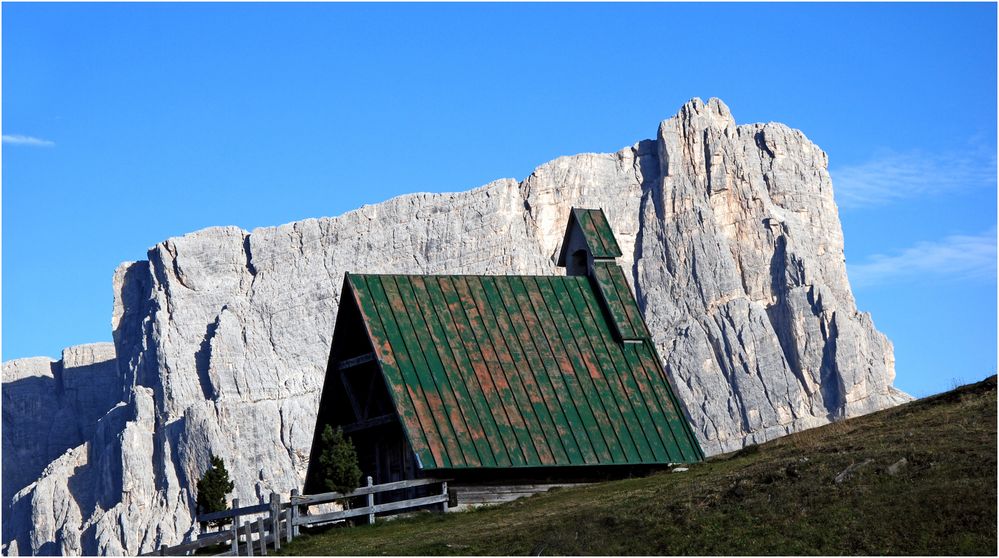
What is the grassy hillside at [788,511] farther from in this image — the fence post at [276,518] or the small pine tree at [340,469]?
the small pine tree at [340,469]

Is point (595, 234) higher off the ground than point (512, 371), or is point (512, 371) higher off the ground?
point (595, 234)

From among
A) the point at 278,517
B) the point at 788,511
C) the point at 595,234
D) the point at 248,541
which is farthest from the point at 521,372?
the point at 788,511

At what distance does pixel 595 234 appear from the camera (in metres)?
41.8

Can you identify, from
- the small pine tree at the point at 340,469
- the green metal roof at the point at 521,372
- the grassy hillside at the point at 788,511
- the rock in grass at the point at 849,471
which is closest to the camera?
the grassy hillside at the point at 788,511

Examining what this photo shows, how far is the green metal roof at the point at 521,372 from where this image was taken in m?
36.0

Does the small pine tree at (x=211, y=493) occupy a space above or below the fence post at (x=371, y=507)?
above

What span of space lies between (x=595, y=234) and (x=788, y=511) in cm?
1592

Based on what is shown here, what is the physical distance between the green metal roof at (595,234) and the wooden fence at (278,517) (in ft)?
28.5

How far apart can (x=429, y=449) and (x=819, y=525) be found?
451 inches

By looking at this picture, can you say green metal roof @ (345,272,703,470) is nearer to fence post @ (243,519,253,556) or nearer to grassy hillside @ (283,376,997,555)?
grassy hillside @ (283,376,997,555)

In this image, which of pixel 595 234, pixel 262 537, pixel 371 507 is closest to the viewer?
pixel 262 537

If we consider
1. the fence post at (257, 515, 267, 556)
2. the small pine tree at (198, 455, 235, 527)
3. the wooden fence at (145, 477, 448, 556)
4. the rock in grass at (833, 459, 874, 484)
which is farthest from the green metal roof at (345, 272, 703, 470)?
the rock in grass at (833, 459, 874, 484)

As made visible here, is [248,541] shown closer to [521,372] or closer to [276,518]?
[276,518]

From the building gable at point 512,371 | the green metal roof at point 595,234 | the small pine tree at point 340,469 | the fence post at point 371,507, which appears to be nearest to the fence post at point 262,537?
the small pine tree at point 340,469
